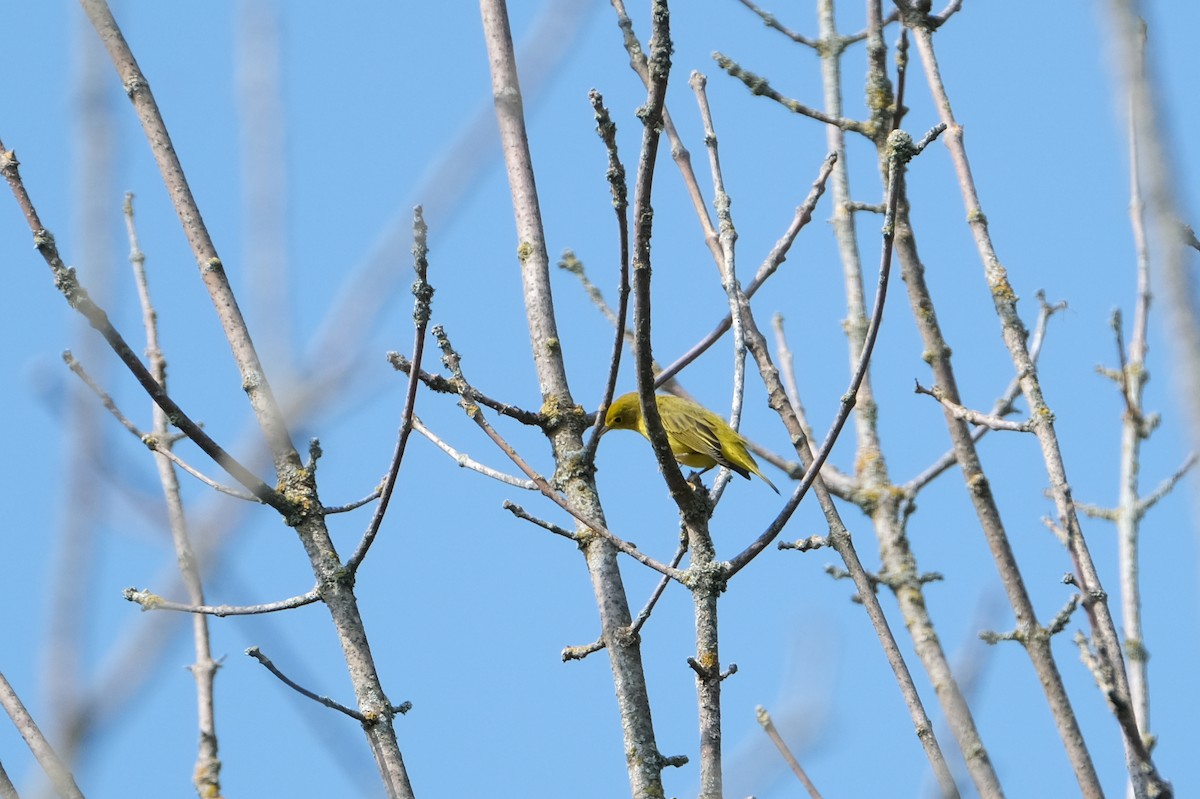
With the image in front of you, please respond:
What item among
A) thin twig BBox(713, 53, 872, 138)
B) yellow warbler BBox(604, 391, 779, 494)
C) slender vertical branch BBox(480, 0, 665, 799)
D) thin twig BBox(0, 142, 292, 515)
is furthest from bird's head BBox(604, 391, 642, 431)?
thin twig BBox(0, 142, 292, 515)

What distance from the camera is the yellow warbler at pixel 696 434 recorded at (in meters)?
7.27

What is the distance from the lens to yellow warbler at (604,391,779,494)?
7273 millimetres

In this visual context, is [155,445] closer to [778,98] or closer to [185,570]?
[185,570]

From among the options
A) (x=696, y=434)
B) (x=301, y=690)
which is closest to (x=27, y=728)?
(x=301, y=690)

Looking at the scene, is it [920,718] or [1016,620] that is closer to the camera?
[920,718]

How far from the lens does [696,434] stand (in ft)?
24.2

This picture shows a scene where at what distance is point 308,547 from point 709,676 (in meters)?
1.14

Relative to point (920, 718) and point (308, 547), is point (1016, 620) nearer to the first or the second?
point (920, 718)

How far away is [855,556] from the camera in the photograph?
3764 mm

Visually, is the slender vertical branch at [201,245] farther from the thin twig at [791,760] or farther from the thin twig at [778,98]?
the thin twig at [778,98]

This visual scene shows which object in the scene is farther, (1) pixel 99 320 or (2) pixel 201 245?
(2) pixel 201 245

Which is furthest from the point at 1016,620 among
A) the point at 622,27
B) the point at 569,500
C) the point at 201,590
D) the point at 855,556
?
the point at 201,590

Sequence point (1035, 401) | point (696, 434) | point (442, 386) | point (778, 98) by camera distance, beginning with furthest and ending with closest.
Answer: point (696, 434)
point (778, 98)
point (1035, 401)
point (442, 386)

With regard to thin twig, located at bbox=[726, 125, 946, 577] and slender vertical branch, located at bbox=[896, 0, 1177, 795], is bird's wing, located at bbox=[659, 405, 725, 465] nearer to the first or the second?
slender vertical branch, located at bbox=[896, 0, 1177, 795]
